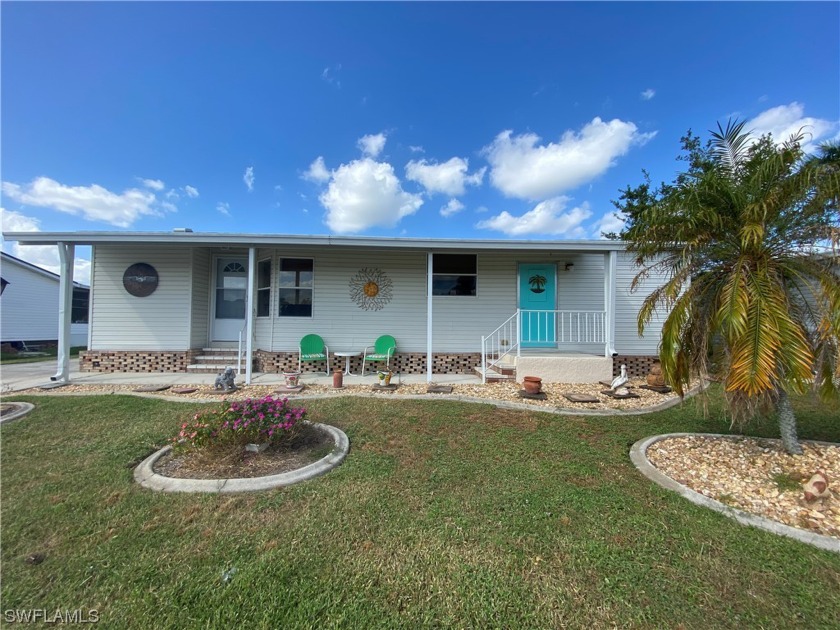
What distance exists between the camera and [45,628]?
1.58m

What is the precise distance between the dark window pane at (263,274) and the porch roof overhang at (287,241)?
1555mm

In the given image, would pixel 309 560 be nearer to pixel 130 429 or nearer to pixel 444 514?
pixel 444 514

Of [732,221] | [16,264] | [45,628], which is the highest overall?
[16,264]

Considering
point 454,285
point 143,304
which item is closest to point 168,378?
point 143,304

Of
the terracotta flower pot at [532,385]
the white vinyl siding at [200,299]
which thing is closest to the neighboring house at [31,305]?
the white vinyl siding at [200,299]

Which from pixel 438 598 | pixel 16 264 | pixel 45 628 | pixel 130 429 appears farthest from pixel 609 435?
pixel 16 264

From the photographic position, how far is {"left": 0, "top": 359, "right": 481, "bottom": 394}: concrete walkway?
648cm

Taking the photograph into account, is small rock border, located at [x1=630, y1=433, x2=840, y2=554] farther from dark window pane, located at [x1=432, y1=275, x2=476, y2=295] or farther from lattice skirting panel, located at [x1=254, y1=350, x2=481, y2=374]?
dark window pane, located at [x1=432, y1=275, x2=476, y2=295]

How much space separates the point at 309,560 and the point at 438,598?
78 cm

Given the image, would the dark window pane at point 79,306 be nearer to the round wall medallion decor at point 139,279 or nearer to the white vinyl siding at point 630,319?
the round wall medallion decor at point 139,279

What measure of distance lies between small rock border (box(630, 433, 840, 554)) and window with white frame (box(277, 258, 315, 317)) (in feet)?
22.7

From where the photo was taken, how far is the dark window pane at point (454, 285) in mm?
8234

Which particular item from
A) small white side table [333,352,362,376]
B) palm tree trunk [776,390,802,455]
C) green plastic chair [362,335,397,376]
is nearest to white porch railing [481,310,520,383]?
green plastic chair [362,335,397,376]

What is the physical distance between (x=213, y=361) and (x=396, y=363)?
421 cm
